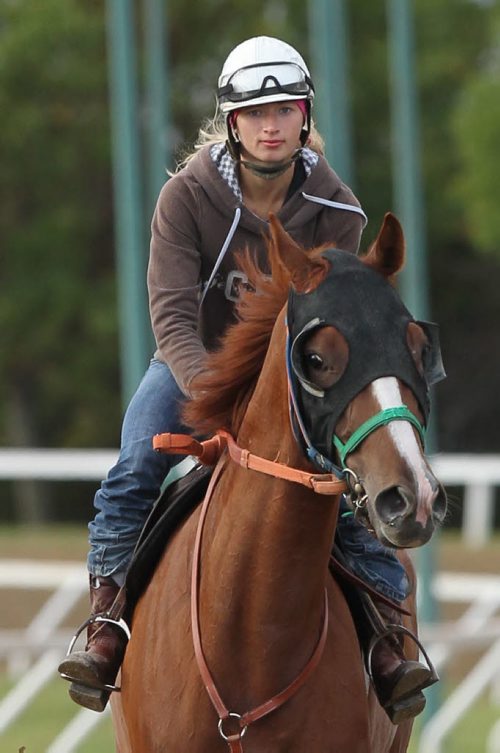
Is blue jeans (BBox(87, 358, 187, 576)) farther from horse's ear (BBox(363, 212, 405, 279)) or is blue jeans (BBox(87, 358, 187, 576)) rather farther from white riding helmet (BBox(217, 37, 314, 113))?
horse's ear (BBox(363, 212, 405, 279))

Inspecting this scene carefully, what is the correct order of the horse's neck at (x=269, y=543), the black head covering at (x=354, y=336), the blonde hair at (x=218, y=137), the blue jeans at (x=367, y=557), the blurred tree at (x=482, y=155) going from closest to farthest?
the black head covering at (x=354, y=336) < the horse's neck at (x=269, y=543) < the blue jeans at (x=367, y=557) < the blonde hair at (x=218, y=137) < the blurred tree at (x=482, y=155)

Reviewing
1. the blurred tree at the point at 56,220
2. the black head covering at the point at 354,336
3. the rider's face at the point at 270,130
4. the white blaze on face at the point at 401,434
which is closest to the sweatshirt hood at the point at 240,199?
the rider's face at the point at 270,130

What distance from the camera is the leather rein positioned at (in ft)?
19.1

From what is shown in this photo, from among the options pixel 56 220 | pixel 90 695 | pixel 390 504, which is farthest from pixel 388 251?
pixel 56 220

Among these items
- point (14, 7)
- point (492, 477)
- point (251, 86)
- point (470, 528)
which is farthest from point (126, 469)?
point (14, 7)

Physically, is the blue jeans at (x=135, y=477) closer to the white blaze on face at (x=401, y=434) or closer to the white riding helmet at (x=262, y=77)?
the white riding helmet at (x=262, y=77)

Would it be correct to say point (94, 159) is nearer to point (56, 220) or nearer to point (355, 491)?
point (56, 220)

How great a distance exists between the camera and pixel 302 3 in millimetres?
41094

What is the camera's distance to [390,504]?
5.12 m

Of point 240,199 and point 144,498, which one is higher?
point 240,199

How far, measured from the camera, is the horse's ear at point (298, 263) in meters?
5.56

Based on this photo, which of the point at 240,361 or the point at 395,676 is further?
the point at 395,676

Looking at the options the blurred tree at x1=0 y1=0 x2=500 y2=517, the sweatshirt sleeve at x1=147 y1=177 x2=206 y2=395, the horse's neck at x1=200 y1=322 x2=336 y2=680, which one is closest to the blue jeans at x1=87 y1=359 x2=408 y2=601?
the sweatshirt sleeve at x1=147 y1=177 x2=206 y2=395

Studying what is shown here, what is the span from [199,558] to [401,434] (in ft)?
4.13
